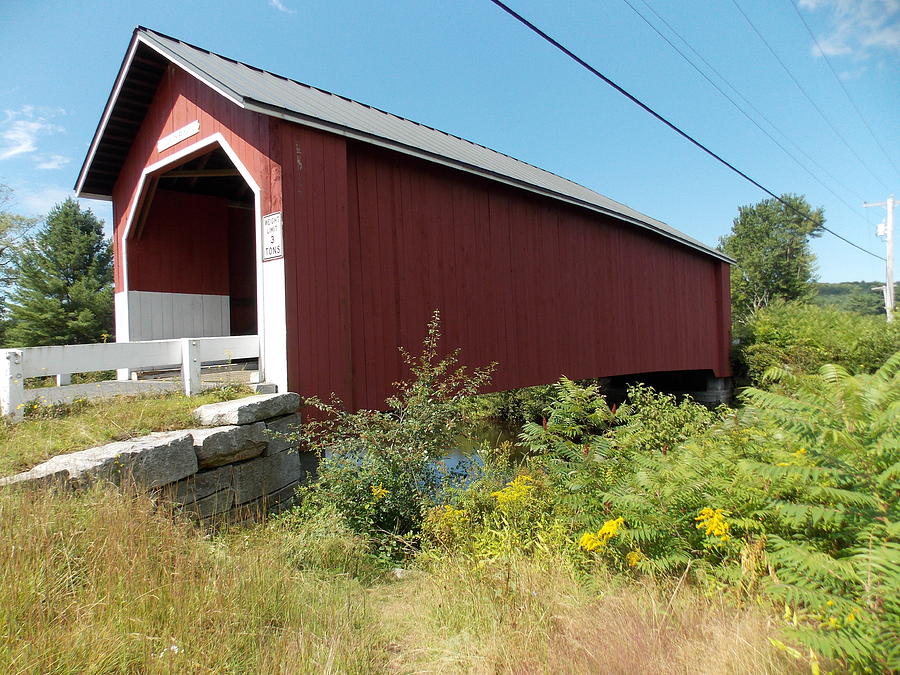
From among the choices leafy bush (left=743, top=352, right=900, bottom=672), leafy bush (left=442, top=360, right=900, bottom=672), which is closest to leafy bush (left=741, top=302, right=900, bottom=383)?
leafy bush (left=442, top=360, right=900, bottom=672)

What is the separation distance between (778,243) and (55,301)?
47.8 meters

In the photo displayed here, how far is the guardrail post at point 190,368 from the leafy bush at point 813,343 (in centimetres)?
1562

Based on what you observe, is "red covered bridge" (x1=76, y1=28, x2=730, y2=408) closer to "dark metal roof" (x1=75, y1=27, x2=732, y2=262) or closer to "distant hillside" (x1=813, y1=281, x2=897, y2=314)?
"dark metal roof" (x1=75, y1=27, x2=732, y2=262)

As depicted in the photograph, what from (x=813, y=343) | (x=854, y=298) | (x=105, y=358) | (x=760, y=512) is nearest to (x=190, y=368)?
(x=105, y=358)

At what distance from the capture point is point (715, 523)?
98.9 inches

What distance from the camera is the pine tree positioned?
24.4 metres

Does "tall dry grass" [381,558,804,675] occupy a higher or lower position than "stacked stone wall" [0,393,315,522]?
lower

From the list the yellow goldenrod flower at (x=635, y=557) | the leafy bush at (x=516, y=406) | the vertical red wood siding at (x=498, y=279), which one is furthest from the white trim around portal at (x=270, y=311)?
the leafy bush at (x=516, y=406)

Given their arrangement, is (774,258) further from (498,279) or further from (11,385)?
(11,385)

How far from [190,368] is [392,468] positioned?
2.06 m

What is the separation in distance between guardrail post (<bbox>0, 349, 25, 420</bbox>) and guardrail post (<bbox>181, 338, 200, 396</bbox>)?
1156 mm

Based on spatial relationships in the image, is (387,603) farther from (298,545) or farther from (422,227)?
(422,227)

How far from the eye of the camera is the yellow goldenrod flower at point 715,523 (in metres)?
2.50

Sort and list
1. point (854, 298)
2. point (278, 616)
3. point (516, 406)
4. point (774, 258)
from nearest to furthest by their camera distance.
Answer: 1. point (278, 616)
2. point (516, 406)
3. point (774, 258)
4. point (854, 298)
